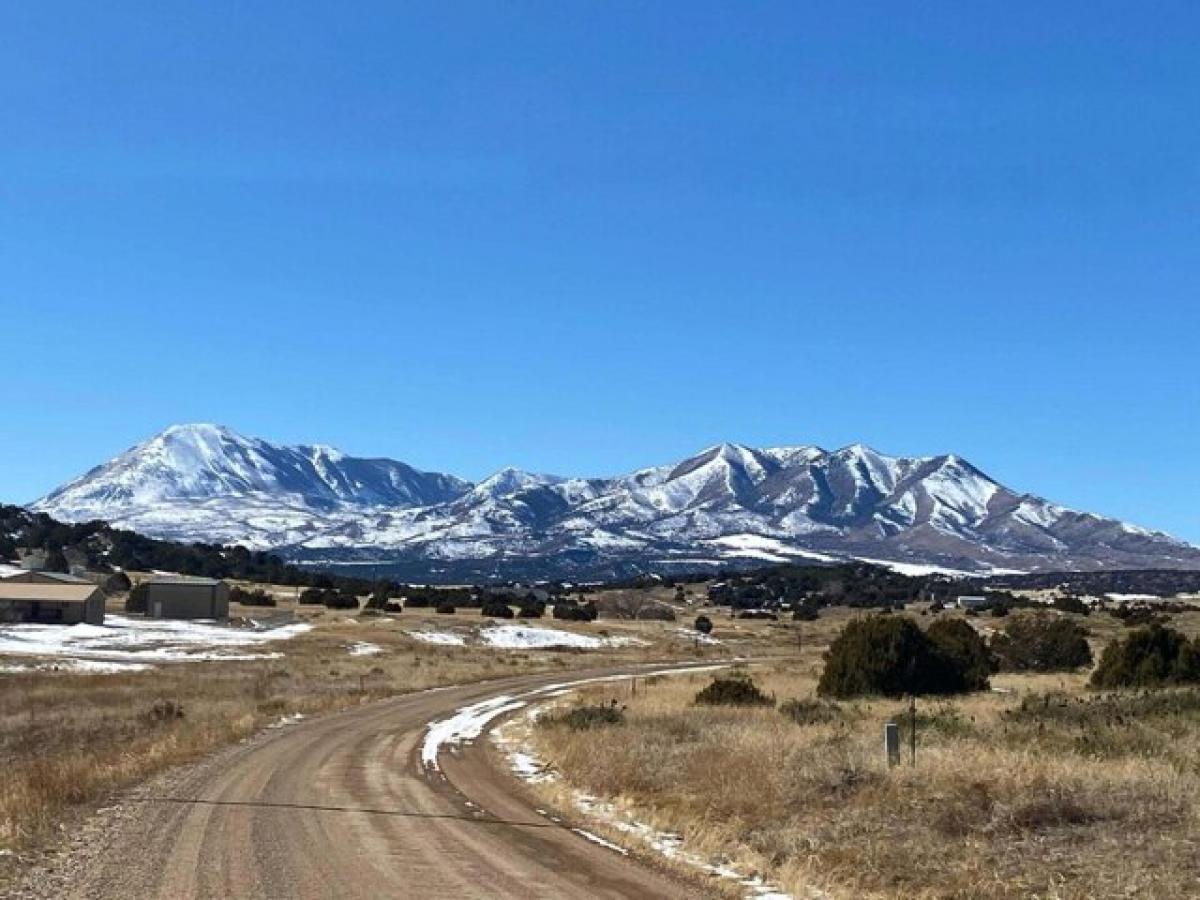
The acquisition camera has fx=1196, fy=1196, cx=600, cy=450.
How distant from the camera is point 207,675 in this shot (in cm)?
5147

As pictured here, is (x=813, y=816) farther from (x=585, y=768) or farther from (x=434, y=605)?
(x=434, y=605)

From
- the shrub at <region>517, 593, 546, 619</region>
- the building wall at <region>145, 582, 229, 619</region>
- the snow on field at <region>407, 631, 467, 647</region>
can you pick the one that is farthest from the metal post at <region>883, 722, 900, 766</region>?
the shrub at <region>517, 593, 546, 619</region>

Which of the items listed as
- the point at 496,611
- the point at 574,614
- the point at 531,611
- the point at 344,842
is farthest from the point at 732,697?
the point at 574,614

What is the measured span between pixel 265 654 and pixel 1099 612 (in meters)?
72.3

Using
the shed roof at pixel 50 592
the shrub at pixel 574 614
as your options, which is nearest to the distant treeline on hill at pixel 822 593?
the shrub at pixel 574 614

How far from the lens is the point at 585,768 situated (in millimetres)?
22828

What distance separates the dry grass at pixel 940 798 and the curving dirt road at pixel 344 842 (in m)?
1.78

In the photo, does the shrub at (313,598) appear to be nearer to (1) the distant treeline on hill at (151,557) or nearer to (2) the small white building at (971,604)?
(1) the distant treeline on hill at (151,557)

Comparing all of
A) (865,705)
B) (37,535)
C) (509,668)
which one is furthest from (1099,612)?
(37,535)

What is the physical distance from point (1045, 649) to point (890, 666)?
56.7 ft

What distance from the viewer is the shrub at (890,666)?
3800cm

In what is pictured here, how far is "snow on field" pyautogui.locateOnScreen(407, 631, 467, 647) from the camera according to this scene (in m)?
83.8

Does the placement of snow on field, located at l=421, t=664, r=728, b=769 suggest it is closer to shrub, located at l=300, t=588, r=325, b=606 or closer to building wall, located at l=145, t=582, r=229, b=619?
building wall, located at l=145, t=582, r=229, b=619

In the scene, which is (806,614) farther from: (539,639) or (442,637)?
(442,637)
